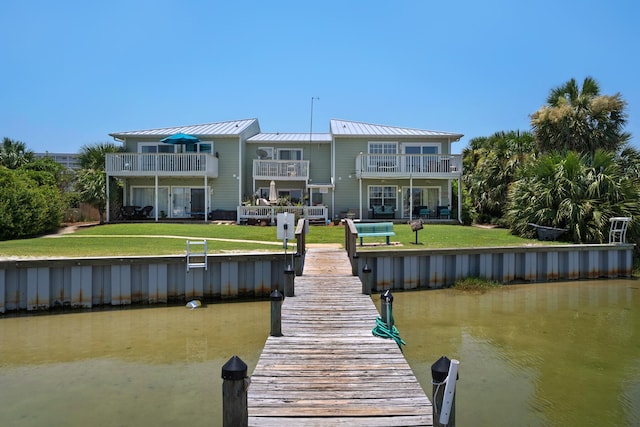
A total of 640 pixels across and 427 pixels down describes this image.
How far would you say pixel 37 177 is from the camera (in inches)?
991

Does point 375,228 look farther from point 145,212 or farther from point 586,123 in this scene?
point 145,212

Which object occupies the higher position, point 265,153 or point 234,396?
point 265,153

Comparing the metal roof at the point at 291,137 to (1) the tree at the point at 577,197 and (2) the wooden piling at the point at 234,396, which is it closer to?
(1) the tree at the point at 577,197

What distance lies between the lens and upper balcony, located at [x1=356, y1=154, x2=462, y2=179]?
27469 millimetres

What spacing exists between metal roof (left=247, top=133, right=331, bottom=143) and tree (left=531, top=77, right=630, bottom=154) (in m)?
13.5

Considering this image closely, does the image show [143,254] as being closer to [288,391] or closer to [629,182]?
[288,391]

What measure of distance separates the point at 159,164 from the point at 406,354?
2253cm

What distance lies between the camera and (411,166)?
27578mm

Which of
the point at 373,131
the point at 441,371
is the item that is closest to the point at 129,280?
the point at 441,371

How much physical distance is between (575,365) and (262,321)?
6728 millimetres

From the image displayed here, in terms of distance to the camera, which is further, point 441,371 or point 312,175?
point 312,175

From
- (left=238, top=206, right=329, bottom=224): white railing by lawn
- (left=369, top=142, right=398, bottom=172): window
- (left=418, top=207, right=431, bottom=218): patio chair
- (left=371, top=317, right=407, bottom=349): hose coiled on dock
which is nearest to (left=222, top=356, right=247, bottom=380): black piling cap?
(left=371, top=317, right=407, bottom=349): hose coiled on dock

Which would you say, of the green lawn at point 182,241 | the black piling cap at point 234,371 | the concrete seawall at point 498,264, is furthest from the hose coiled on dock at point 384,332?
the green lawn at point 182,241

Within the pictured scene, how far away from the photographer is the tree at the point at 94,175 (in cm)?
2669
